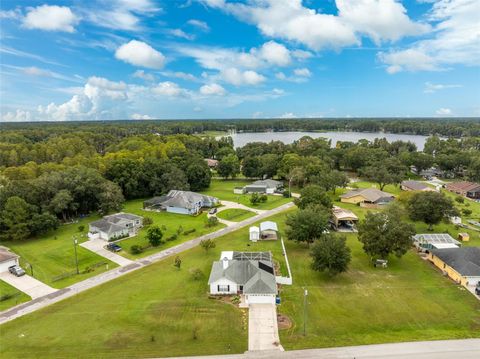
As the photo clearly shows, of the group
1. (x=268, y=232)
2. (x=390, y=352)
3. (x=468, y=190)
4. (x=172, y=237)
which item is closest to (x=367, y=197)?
(x=468, y=190)

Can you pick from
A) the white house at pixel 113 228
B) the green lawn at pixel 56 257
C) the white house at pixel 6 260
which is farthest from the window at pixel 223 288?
the white house at pixel 6 260

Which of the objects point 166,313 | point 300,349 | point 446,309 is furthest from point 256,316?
point 446,309

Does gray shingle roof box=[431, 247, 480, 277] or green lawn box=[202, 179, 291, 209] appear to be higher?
gray shingle roof box=[431, 247, 480, 277]

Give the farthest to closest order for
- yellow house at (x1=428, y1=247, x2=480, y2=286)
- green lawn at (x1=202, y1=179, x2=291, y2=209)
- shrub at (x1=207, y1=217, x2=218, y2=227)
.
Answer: green lawn at (x1=202, y1=179, x2=291, y2=209)
shrub at (x1=207, y1=217, x2=218, y2=227)
yellow house at (x1=428, y1=247, x2=480, y2=286)

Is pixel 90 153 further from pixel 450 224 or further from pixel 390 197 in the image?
pixel 450 224

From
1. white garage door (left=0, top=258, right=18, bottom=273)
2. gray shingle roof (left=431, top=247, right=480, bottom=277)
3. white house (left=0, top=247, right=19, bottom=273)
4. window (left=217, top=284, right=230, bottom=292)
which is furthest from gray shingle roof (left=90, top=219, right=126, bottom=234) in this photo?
gray shingle roof (left=431, top=247, right=480, bottom=277)

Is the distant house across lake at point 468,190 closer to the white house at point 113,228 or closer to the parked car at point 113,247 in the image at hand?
the white house at point 113,228

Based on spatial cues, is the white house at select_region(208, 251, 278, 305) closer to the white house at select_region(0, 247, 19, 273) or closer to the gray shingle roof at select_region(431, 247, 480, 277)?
the gray shingle roof at select_region(431, 247, 480, 277)
